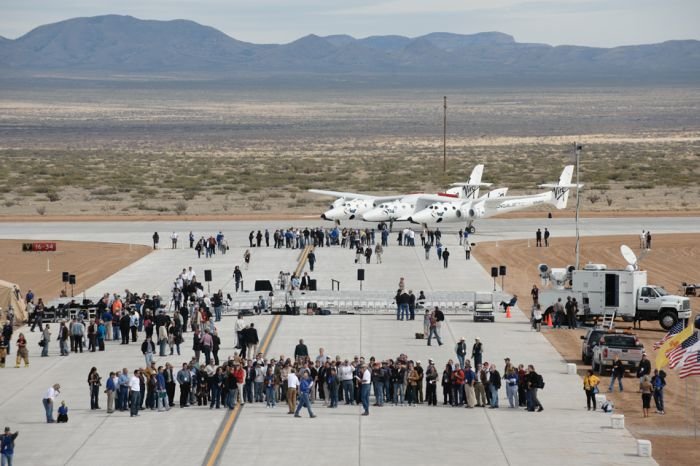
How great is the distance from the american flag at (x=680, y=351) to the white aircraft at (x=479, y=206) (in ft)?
142

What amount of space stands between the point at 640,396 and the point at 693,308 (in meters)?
15.8

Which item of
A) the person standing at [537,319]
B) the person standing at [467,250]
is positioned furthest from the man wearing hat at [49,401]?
the person standing at [467,250]

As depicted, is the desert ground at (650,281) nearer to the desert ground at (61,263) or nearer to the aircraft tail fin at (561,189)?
the aircraft tail fin at (561,189)

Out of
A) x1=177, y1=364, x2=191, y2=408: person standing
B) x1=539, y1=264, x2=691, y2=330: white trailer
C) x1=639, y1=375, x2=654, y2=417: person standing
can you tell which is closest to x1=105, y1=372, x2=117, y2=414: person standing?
x1=177, y1=364, x2=191, y2=408: person standing

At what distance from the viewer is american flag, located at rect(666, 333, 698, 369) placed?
2816 centimetres

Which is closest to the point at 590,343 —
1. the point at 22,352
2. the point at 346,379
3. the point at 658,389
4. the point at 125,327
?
the point at 658,389

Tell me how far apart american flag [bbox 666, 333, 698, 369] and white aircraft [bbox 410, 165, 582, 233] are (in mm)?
43317

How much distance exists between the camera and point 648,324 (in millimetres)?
44812

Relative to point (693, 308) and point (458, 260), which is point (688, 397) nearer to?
point (693, 308)

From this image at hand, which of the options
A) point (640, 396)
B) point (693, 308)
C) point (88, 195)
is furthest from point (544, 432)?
point (88, 195)

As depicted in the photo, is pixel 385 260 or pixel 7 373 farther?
pixel 385 260

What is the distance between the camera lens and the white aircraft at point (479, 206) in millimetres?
73106

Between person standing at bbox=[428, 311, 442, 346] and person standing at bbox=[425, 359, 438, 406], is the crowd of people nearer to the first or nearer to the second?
person standing at bbox=[425, 359, 438, 406]

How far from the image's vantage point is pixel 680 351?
28328 millimetres
